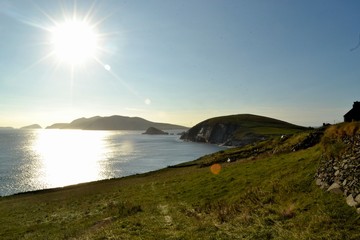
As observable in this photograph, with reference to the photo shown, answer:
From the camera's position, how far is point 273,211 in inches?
709

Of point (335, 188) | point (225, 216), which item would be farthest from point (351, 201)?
point (225, 216)

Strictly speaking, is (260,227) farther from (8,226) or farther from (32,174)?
(32,174)

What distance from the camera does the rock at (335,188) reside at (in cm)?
1741

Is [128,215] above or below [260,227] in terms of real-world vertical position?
below

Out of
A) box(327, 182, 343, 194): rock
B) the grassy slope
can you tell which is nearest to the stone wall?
box(327, 182, 343, 194): rock

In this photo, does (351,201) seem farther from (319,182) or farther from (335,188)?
(319,182)

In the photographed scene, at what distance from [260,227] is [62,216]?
84.8ft

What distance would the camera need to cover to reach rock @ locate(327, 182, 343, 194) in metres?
17.4

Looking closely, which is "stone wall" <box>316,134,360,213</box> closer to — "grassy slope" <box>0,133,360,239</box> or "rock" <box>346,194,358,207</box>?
"rock" <box>346,194,358,207</box>

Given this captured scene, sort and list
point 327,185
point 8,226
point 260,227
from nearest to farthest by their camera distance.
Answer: point 260,227 → point 327,185 → point 8,226

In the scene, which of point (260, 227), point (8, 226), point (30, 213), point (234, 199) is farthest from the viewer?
point (30, 213)

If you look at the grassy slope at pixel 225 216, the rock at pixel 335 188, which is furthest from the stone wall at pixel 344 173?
the grassy slope at pixel 225 216

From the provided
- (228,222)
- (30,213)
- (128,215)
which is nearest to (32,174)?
(30,213)

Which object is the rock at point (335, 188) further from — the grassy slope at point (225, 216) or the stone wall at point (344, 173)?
the grassy slope at point (225, 216)
